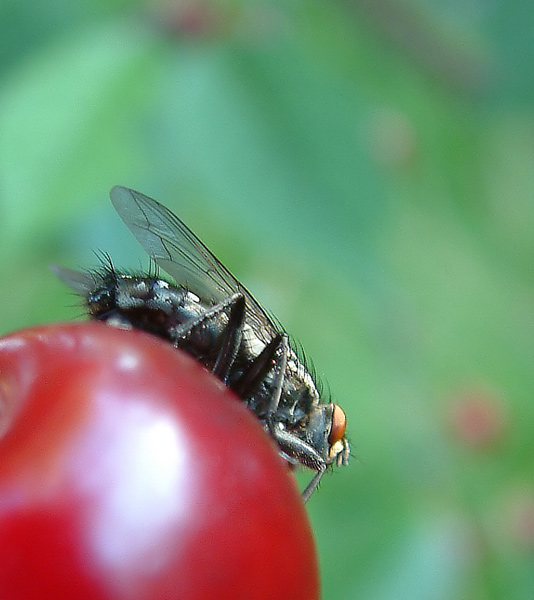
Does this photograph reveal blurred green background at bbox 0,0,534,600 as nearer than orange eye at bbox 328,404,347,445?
No

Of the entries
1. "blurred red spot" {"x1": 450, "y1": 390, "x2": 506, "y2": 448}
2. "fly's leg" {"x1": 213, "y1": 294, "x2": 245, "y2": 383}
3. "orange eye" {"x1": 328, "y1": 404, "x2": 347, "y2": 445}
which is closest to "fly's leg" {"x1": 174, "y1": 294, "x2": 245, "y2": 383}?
"fly's leg" {"x1": 213, "y1": 294, "x2": 245, "y2": 383}

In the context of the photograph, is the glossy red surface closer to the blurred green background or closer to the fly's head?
the fly's head

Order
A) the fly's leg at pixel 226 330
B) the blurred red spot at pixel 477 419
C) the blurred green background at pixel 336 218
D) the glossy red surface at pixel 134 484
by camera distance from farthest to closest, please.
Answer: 1. the blurred red spot at pixel 477 419
2. the blurred green background at pixel 336 218
3. the fly's leg at pixel 226 330
4. the glossy red surface at pixel 134 484

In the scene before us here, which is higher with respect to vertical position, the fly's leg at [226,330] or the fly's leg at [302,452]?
the fly's leg at [226,330]

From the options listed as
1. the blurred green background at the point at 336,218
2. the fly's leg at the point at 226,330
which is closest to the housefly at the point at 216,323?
the fly's leg at the point at 226,330

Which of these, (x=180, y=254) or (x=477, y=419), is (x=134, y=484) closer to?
(x=180, y=254)

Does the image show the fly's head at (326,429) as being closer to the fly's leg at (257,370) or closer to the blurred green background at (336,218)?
the fly's leg at (257,370)

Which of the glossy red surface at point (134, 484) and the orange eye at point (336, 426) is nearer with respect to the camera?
the glossy red surface at point (134, 484)

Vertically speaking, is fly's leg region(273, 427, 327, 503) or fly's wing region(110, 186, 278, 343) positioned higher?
fly's wing region(110, 186, 278, 343)

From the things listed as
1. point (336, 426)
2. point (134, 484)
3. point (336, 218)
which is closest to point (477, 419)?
point (336, 218)
